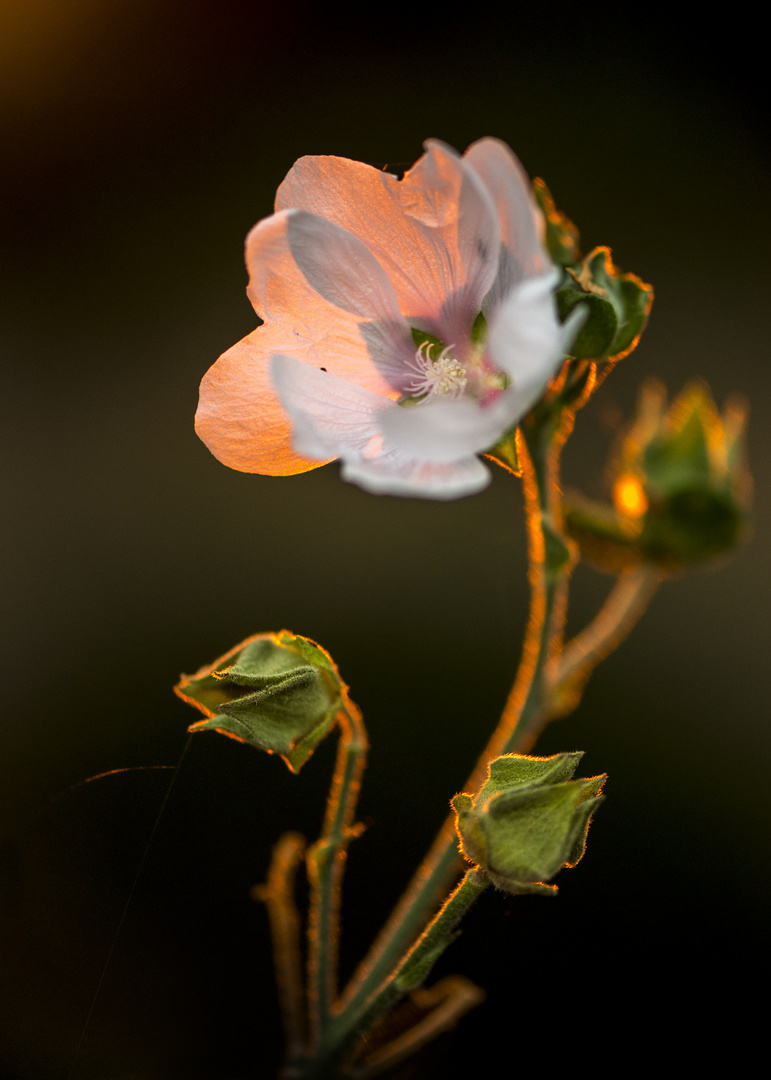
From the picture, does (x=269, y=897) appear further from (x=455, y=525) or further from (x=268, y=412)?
(x=455, y=525)

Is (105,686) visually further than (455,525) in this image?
No

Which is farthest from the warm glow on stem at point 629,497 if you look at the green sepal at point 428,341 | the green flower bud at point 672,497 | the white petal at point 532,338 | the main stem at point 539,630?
the white petal at point 532,338

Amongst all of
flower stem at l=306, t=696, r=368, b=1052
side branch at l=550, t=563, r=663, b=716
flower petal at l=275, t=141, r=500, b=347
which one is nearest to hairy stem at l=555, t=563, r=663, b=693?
side branch at l=550, t=563, r=663, b=716

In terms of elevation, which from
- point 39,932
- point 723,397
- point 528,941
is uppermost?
point 723,397

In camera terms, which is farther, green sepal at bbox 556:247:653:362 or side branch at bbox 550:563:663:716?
side branch at bbox 550:563:663:716

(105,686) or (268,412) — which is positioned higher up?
(268,412)

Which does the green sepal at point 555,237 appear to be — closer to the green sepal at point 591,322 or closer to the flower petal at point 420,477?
the green sepal at point 591,322

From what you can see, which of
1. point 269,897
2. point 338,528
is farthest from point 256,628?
point 269,897

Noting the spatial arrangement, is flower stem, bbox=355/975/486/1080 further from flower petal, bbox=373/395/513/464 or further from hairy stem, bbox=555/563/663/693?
flower petal, bbox=373/395/513/464
